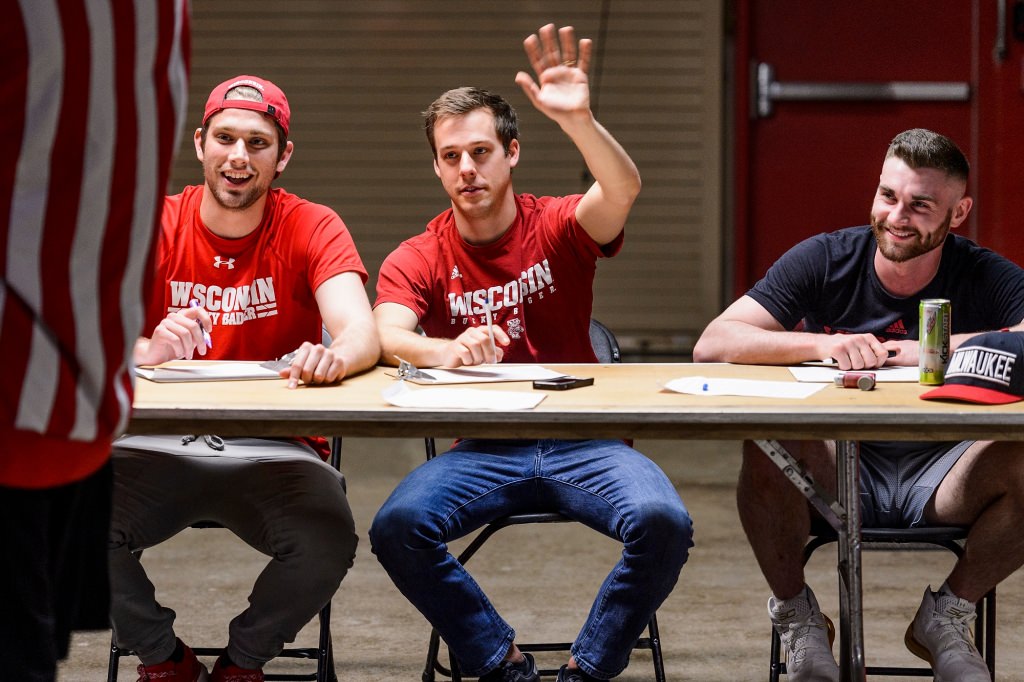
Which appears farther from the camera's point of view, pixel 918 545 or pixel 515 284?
pixel 515 284

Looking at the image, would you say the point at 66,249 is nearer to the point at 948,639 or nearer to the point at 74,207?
the point at 74,207

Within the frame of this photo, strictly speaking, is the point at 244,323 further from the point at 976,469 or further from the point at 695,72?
the point at 695,72

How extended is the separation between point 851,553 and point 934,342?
1.55 feet

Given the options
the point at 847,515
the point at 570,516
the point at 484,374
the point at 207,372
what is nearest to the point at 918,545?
the point at 847,515

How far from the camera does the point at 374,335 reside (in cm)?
279

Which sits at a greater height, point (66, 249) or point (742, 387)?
point (66, 249)

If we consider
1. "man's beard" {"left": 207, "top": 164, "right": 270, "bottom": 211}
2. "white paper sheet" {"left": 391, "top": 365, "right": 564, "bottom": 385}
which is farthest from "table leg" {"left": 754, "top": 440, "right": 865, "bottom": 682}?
"man's beard" {"left": 207, "top": 164, "right": 270, "bottom": 211}

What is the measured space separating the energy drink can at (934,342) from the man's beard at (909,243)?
453mm

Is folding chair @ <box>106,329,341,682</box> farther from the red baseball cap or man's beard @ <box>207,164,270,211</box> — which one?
the red baseball cap

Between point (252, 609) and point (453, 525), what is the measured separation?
19.8 inches

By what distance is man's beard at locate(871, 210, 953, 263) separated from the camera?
287 centimetres

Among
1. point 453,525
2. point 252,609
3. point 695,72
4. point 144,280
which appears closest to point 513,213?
point 453,525

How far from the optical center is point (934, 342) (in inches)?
94.2

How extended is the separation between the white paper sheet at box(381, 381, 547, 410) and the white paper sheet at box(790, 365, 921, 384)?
0.64m
